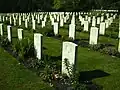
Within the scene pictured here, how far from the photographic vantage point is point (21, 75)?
26.5ft

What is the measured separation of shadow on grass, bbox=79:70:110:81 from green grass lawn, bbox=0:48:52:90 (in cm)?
157

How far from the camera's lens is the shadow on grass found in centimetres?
778

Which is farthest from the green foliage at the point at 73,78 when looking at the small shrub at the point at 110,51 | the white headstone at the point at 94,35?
the white headstone at the point at 94,35

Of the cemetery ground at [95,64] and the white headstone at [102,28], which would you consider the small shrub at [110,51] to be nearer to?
the cemetery ground at [95,64]

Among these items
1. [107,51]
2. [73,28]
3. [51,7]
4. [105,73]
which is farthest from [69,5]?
[105,73]

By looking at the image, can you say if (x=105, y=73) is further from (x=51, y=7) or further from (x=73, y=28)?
(x=51, y=7)

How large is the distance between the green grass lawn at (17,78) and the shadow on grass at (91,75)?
5.16 feet

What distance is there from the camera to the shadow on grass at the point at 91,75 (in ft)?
25.5

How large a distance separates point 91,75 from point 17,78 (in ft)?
9.55

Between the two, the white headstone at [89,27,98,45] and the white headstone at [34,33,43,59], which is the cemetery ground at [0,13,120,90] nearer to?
the white headstone at [89,27,98,45]

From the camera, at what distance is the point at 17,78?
7805 millimetres

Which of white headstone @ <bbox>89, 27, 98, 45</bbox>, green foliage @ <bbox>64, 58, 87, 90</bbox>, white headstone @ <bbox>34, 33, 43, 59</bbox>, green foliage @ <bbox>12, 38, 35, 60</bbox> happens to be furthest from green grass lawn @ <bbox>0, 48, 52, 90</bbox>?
white headstone @ <bbox>89, 27, 98, 45</bbox>

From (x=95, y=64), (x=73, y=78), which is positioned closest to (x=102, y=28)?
(x=95, y=64)

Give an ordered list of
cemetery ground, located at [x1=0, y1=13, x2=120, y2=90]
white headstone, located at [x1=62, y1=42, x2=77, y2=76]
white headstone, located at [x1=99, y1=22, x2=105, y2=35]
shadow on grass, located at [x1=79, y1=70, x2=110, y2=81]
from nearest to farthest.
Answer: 1. white headstone, located at [x1=62, y1=42, x2=77, y2=76]
2. cemetery ground, located at [x1=0, y1=13, x2=120, y2=90]
3. shadow on grass, located at [x1=79, y1=70, x2=110, y2=81]
4. white headstone, located at [x1=99, y1=22, x2=105, y2=35]
